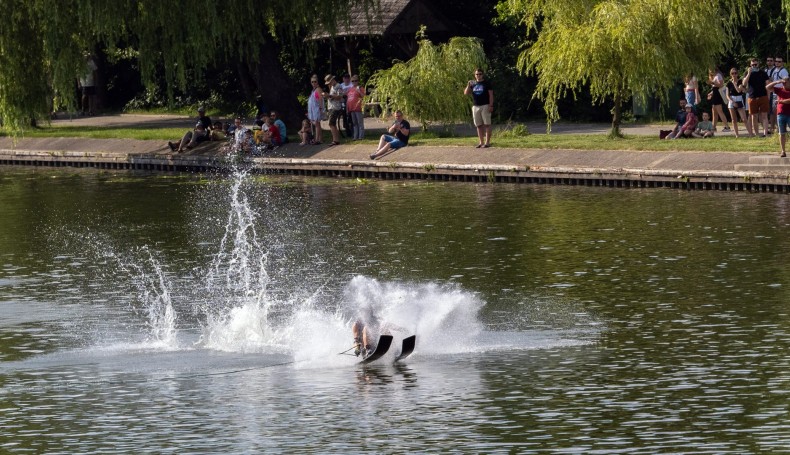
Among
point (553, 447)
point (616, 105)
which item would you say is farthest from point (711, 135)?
point (553, 447)

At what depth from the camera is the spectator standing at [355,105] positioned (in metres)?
41.7

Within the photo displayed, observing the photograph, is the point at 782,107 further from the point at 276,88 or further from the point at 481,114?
the point at 276,88

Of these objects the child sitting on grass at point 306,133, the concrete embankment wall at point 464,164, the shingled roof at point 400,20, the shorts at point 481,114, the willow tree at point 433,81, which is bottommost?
the concrete embankment wall at point 464,164

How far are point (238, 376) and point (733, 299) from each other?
6526 millimetres

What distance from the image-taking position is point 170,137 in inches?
1848

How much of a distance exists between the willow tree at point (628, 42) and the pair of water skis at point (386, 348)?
20621 millimetres

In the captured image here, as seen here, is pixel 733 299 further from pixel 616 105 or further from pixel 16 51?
pixel 16 51

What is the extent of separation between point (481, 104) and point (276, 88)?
8.27m

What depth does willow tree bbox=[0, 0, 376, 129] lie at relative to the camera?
4038 centimetres

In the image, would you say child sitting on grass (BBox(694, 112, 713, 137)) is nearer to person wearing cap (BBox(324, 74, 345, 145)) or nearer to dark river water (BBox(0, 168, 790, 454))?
dark river water (BBox(0, 168, 790, 454))

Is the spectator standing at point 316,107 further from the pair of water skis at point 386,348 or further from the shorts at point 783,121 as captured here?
the pair of water skis at point 386,348

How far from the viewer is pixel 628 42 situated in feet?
122

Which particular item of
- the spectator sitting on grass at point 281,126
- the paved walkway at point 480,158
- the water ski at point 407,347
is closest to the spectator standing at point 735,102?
the paved walkway at point 480,158

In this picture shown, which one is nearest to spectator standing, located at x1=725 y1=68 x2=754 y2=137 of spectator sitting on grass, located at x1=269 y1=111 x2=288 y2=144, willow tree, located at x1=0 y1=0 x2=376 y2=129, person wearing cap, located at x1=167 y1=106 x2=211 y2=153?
willow tree, located at x1=0 y1=0 x2=376 y2=129
